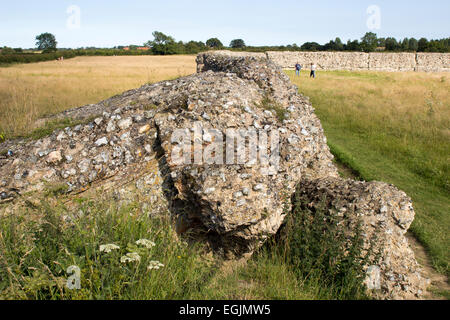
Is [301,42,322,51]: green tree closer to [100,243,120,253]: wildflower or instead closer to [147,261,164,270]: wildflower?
[147,261,164,270]: wildflower

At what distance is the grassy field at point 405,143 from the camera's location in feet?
26.7

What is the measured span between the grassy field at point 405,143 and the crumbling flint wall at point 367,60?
2541 centimetres

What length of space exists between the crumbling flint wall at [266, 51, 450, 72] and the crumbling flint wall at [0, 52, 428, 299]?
135 feet

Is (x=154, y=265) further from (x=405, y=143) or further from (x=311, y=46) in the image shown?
(x=311, y=46)

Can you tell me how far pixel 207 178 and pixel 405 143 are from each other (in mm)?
10193

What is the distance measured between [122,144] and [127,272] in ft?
8.64

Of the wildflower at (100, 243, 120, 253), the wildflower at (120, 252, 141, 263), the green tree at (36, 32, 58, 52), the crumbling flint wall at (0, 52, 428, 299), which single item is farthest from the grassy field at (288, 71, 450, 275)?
the green tree at (36, 32, 58, 52)

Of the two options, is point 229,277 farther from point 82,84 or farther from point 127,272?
point 82,84

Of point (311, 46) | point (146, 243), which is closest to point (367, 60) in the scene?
point (311, 46)

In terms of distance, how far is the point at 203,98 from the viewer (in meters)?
5.95

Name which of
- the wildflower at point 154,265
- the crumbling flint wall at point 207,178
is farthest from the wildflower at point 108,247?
the crumbling flint wall at point 207,178

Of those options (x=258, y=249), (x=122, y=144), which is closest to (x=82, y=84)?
(x=122, y=144)

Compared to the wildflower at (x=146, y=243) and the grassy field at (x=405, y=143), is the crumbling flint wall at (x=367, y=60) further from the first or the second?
the wildflower at (x=146, y=243)

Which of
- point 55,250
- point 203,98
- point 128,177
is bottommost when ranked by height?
point 55,250
